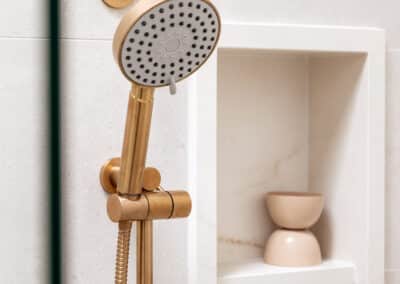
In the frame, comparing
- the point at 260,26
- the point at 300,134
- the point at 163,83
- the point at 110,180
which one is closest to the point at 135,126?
the point at 163,83

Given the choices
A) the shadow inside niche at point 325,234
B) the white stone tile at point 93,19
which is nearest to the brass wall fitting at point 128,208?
the white stone tile at point 93,19

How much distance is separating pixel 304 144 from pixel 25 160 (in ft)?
2.41

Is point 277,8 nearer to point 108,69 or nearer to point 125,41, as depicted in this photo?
point 108,69

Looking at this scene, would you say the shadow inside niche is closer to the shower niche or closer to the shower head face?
the shower niche

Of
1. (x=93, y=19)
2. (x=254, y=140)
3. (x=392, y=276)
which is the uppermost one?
(x=93, y=19)

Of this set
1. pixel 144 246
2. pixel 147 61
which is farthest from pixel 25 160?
pixel 144 246

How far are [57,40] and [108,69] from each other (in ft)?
1.97

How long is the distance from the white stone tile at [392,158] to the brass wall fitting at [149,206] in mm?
415

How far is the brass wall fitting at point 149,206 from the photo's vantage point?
0.70 metres

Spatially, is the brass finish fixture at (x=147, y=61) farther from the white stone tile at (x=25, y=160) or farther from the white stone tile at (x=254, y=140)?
the white stone tile at (x=254, y=140)

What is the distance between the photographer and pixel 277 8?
948 mm

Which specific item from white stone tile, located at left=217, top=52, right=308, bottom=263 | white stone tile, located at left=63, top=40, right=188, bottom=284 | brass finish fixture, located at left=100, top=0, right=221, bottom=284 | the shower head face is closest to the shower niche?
white stone tile, located at left=217, top=52, right=308, bottom=263

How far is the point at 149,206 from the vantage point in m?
0.71

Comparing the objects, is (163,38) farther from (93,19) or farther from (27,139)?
(93,19)
